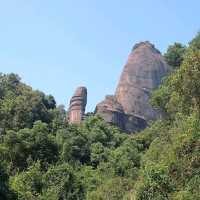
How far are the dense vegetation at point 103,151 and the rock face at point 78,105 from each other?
6.31 ft

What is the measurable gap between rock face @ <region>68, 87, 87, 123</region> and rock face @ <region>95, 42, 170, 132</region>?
6.31 ft

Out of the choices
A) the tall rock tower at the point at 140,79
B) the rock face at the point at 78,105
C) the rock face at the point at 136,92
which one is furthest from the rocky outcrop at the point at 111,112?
the rock face at the point at 78,105

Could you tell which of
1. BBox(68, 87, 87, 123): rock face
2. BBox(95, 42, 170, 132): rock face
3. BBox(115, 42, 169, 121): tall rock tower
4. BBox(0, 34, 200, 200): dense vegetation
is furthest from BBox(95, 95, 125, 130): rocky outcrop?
BBox(0, 34, 200, 200): dense vegetation

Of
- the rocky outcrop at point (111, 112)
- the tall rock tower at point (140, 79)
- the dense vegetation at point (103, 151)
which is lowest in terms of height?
the dense vegetation at point (103, 151)

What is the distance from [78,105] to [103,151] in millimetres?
13803

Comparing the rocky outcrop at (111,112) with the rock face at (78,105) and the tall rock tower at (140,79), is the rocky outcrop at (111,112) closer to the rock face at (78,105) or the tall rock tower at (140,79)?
the tall rock tower at (140,79)

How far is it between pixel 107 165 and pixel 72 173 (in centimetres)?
310

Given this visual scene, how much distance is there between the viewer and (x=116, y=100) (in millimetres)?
50000

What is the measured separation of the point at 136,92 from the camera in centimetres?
5100

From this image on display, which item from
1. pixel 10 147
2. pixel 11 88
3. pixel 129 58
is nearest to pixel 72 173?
pixel 10 147

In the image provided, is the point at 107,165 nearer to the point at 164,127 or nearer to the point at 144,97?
the point at 164,127

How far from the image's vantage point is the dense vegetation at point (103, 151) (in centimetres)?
2062

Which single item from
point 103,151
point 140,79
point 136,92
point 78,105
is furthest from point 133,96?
point 103,151

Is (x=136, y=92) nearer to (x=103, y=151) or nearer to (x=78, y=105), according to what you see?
(x=78, y=105)
